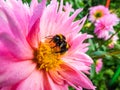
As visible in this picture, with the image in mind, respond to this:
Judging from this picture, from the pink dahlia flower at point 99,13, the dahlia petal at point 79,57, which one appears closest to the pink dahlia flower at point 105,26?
the pink dahlia flower at point 99,13

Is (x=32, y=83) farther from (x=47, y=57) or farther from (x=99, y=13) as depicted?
(x=99, y=13)

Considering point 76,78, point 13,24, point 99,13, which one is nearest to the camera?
point 13,24

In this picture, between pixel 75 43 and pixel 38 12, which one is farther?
pixel 75 43

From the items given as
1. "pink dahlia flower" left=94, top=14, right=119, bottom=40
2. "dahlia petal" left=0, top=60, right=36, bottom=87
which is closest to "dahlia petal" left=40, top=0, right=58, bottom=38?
"dahlia petal" left=0, top=60, right=36, bottom=87

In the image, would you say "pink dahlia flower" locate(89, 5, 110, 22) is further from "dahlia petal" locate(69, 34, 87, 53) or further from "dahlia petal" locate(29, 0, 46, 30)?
"dahlia petal" locate(29, 0, 46, 30)

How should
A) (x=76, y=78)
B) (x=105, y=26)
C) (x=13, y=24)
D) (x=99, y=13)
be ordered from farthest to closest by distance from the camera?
(x=99, y=13), (x=105, y=26), (x=76, y=78), (x=13, y=24)

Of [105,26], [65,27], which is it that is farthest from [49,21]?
[105,26]

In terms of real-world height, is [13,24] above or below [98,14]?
below

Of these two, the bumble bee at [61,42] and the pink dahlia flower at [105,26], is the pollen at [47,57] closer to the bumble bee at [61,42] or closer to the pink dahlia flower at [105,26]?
the bumble bee at [61,42]
